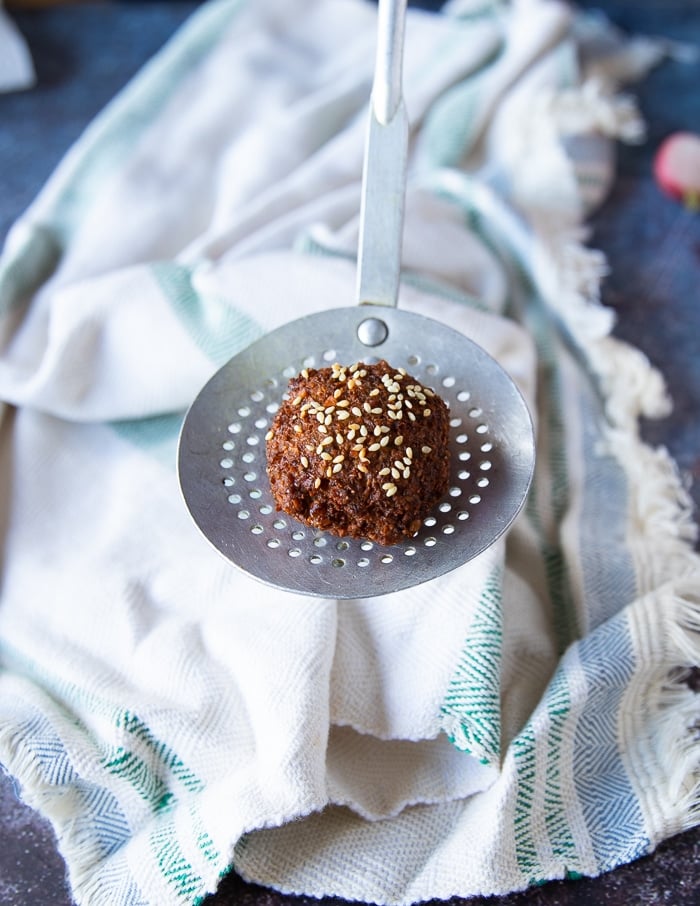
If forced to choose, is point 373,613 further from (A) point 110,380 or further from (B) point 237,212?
(B) point 237,212

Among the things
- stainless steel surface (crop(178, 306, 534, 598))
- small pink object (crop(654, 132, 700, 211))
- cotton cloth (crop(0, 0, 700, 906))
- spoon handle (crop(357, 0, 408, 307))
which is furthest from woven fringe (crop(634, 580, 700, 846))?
small pink object (crop(654, 132, 700, 211))

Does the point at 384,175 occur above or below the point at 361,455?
above

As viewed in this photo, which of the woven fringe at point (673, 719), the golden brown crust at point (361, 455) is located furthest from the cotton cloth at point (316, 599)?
the golden brown crust at point (361, 455)

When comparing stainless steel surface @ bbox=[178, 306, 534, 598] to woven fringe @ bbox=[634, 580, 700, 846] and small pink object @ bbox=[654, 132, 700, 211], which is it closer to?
woven fringe @ bbox=[634, 580, 700, 846]

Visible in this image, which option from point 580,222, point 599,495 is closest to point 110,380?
point 599,495

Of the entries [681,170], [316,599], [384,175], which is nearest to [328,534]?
[316,599]

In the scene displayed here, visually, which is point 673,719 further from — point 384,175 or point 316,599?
point 384,175
